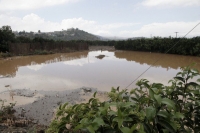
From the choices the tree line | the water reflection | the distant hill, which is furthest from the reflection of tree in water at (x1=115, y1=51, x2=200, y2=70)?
the distant hill

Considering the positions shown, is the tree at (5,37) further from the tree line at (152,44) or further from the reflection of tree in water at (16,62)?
the reflection of tree in water at (16,62)

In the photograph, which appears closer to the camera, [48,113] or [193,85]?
[193,85]

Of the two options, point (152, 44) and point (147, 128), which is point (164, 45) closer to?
point (152, 44)

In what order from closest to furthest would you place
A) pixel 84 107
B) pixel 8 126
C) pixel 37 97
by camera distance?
1. pixel 84 107
2. pixel 8 126
3. pixel 37 97

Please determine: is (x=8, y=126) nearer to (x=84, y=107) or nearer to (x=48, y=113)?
(x=48, y=113)

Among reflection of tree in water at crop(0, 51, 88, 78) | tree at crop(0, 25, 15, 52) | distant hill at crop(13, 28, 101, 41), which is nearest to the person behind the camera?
reflection of tree in water at crop(0, 51, 88, 78)

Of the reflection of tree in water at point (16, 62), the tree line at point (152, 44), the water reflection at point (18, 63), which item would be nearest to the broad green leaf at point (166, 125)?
the reflection of tree in water at point (16, 62)

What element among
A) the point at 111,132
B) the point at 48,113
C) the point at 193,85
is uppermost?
the point at 193,85

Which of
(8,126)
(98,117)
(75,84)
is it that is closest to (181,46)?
(75,84)

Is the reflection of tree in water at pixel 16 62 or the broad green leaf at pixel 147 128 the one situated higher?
the broad green leaf at pixel 147 128

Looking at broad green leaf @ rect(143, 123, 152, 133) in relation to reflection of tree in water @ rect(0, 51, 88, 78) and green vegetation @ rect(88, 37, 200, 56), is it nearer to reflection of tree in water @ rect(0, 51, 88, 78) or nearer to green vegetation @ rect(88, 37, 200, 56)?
reflection of tree in water @ rect(0, 51, 88, 78)

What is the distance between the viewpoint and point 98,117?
82 cm

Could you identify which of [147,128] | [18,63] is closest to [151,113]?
[147,128]

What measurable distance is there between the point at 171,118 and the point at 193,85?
1.86ft
